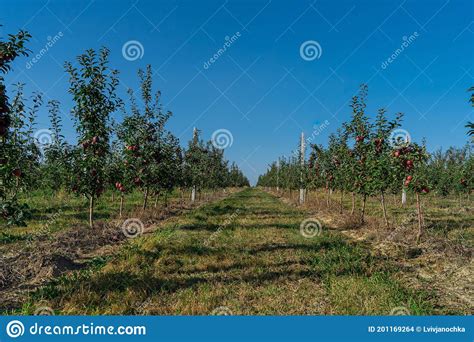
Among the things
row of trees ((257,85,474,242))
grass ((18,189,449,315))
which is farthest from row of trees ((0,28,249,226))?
row of trees ((257,85,474,242))

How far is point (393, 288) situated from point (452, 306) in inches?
35.0

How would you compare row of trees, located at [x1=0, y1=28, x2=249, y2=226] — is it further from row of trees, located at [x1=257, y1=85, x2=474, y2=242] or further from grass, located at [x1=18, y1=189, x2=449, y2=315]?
row of trees, located at [x1=257, y1=85, x2=474, y2=242]

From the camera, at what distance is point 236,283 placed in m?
6.38

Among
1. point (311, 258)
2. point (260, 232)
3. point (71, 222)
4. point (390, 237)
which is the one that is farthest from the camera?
point (71, 222)

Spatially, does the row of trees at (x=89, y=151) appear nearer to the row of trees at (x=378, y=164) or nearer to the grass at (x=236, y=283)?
the grass at (x=236, y=283)

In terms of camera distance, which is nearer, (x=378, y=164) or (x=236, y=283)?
(x=236, y=283)

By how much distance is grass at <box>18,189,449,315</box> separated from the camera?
5176mm

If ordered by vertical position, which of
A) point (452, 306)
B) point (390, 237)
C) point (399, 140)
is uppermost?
point (399, 140)

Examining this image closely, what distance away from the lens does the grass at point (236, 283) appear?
Result: 5176mm

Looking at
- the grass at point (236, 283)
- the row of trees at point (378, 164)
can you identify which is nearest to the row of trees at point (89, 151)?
the grass at point (236, 283)

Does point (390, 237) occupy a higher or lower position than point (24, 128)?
lower

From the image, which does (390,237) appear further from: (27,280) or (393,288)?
(27,280)

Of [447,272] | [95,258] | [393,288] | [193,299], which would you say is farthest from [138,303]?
[447,272]

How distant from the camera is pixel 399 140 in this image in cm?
1064
